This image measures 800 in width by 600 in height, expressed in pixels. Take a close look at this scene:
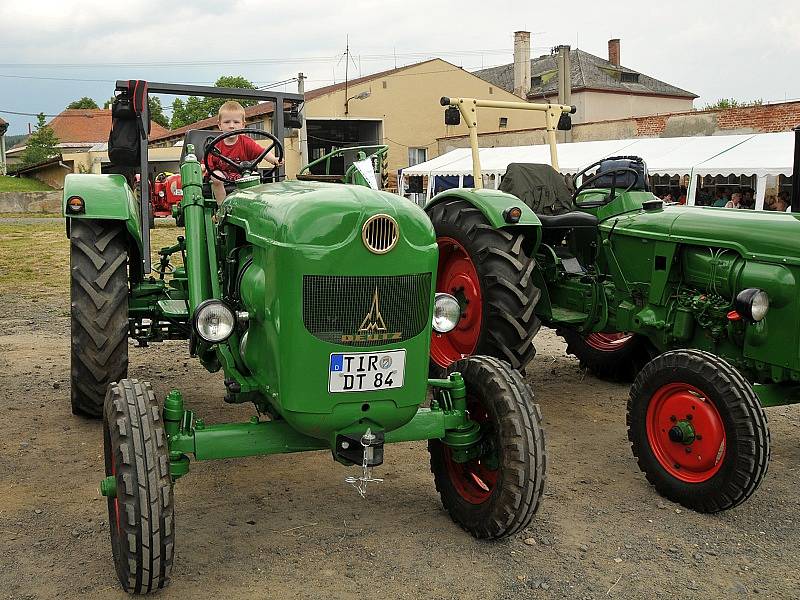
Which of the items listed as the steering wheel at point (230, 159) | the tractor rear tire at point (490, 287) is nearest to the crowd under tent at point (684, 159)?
the tractor rear tire at point (490, 287)

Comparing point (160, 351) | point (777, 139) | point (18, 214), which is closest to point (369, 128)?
point (18, 214)

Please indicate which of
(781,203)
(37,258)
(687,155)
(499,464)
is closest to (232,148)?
(499,464)

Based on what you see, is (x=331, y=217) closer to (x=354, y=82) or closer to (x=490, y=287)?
(x=490, y=287)

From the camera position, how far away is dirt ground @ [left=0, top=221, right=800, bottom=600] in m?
3.18

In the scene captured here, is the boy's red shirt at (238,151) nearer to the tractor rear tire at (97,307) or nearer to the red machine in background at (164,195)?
the tractor rear tire at (97,307)

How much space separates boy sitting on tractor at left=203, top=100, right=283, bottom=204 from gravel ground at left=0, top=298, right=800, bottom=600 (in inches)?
59.1

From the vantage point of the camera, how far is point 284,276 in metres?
2.96

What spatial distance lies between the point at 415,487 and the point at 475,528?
2.16 feet

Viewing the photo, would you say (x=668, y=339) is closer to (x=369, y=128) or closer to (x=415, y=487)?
(x=415, y=487)

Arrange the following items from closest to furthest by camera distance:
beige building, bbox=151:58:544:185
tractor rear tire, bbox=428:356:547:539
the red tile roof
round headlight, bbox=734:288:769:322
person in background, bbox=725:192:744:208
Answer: tractor rear tire, bbox=428:356:547:539 → round headlight, bbox=734:288:769:322 → person in background, bbox=725:192:744:208 → beige building, bbox=151:58:544:185 → the red tile roof

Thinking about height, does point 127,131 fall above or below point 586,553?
above

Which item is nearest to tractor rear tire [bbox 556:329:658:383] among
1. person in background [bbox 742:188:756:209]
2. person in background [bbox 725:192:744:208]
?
person in background [bbox 725:192:744:208]

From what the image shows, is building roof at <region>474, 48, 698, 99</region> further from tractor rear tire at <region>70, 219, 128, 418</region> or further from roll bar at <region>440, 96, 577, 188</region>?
tractor rear tire at <region>70, 219, 128, 418</region>

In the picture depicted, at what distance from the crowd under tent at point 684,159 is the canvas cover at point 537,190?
346 inches
